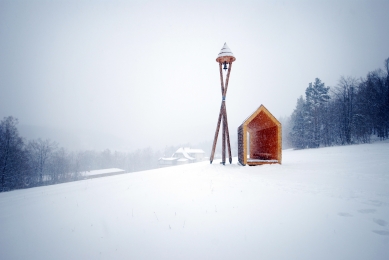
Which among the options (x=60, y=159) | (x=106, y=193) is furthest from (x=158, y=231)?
(x=60, y=159)

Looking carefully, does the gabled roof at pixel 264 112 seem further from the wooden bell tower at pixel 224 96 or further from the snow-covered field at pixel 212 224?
the snow-covered field at pixel 212 224

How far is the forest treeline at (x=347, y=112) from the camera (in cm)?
2453

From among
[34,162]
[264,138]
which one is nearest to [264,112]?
[264,138]

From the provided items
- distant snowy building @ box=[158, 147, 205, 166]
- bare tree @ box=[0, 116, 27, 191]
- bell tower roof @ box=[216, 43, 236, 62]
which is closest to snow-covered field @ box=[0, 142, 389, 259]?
bell tower roof @ box=[216, 43, 236, 62]

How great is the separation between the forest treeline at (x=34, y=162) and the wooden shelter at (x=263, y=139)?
2572cm

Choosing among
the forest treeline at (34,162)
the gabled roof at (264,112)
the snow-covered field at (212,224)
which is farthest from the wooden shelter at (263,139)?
the forest treeline at (34,162)

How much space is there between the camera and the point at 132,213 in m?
4.17

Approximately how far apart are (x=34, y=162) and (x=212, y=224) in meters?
43.8

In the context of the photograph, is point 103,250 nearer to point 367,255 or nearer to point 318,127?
point 367,255

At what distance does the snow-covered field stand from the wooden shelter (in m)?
4.70

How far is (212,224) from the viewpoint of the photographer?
345cm

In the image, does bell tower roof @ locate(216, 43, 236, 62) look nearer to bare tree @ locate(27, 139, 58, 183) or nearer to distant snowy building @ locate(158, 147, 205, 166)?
bare tree @ locate(27, 139, 58, 183)

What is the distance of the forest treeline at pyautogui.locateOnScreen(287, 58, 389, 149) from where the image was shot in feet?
80.5

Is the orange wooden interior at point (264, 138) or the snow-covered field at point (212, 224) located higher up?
the orange wooden interior at point (264, 138)
